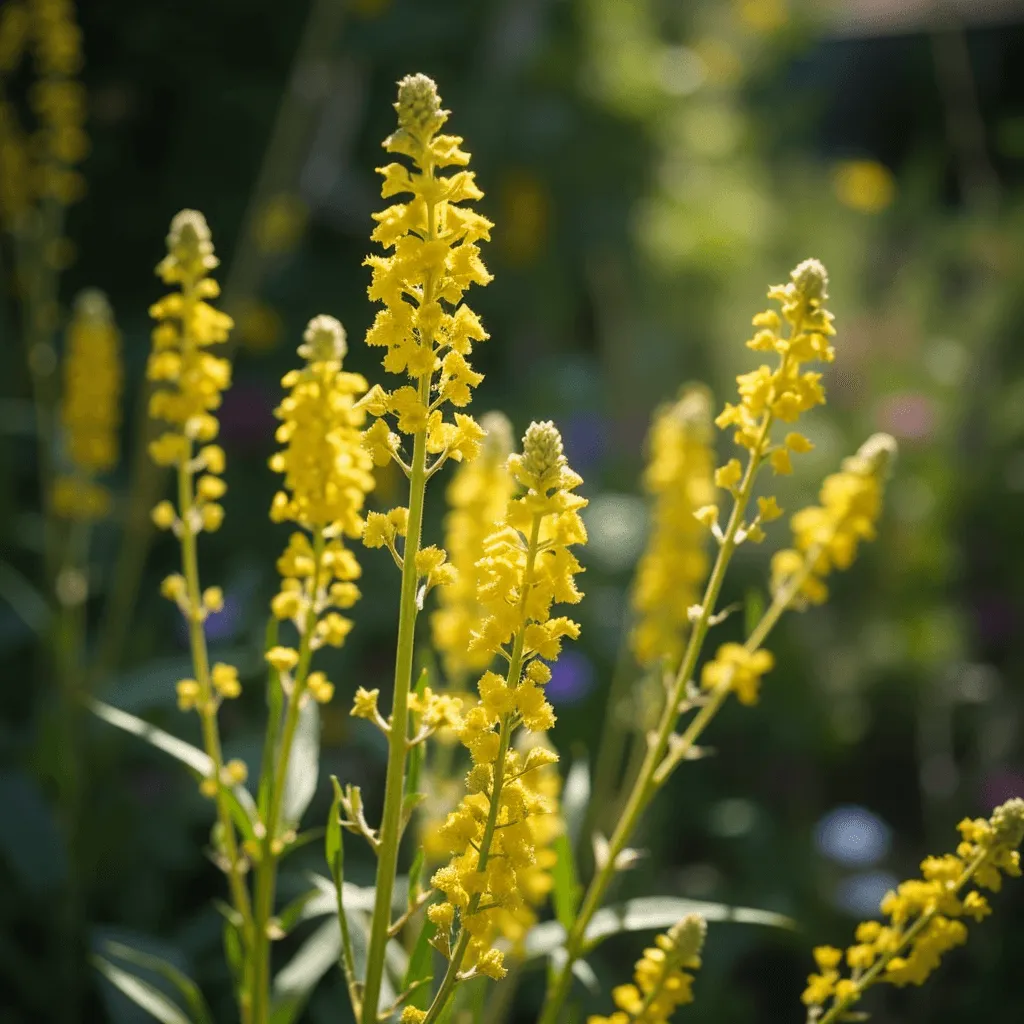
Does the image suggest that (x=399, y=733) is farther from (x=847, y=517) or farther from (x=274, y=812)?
(x=847, y=517)

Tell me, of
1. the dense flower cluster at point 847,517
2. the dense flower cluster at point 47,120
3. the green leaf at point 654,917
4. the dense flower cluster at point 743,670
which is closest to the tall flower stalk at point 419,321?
the green leaf at point 654,917

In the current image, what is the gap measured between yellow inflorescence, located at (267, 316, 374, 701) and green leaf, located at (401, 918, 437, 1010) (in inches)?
15.9

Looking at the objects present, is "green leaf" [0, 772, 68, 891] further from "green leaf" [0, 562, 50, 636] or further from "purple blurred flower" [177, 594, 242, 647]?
"purple blurred flower" [177, 594, 242, 647]

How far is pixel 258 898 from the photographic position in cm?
176

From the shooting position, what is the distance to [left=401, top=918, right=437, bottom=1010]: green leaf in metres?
1.58

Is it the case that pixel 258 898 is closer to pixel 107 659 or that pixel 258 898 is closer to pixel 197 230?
pixel 197 230

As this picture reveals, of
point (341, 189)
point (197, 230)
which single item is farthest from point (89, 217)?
point (197, 230)

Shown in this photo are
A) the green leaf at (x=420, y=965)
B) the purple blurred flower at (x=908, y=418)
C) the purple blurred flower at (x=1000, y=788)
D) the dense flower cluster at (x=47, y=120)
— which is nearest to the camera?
the green leaf at (x=420, y=965)

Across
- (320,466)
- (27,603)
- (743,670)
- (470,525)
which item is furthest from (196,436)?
(27,603)

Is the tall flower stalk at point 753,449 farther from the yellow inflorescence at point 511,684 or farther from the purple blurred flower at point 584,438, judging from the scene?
the purple blurred flower at point 584,438

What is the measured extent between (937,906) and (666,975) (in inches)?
17.9

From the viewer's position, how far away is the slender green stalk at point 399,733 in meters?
1.45

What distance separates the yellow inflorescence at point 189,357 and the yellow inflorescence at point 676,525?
4.09 feet

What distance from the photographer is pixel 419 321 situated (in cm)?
142
